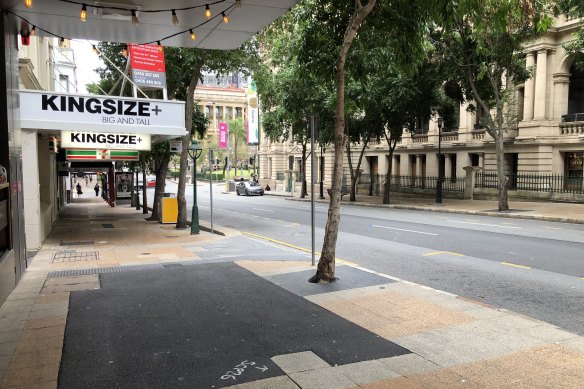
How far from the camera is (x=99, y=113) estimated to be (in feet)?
39.4

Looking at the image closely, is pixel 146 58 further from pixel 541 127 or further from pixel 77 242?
pixel 541 127

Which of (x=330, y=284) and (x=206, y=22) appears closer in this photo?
(x=330, y=284)

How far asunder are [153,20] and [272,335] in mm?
6240

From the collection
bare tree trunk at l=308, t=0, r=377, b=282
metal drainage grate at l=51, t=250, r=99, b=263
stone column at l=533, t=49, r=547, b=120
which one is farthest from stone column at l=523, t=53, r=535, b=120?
metal drainage grate at l=51, t=250, r=99, b=263

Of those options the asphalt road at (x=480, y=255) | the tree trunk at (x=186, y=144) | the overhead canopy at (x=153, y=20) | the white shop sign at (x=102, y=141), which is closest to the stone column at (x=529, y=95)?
the asphalt road at (x=480, y=255)

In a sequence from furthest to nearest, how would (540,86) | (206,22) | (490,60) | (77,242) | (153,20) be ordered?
1. (540,86)
2. (490,60)
3. (77,242)
4. (206,22)
5. (153,20)

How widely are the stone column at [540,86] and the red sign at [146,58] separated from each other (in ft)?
84.2

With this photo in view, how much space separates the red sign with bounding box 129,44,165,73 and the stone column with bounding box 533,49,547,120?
25671 mm

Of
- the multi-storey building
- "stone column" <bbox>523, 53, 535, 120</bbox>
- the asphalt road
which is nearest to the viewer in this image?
the asphalt road

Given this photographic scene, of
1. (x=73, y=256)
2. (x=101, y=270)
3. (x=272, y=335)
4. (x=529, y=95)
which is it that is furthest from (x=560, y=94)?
(x=272, y=335)

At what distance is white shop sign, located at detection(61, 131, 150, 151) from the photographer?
14398 mm

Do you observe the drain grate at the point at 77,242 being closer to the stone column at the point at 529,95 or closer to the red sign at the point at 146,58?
the red sign at the point at 146,58

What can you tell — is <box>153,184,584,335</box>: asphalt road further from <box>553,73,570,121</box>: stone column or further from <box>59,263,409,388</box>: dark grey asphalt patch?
<box>553,73,570,121</box>: stone column

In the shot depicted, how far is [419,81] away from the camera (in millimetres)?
27141
